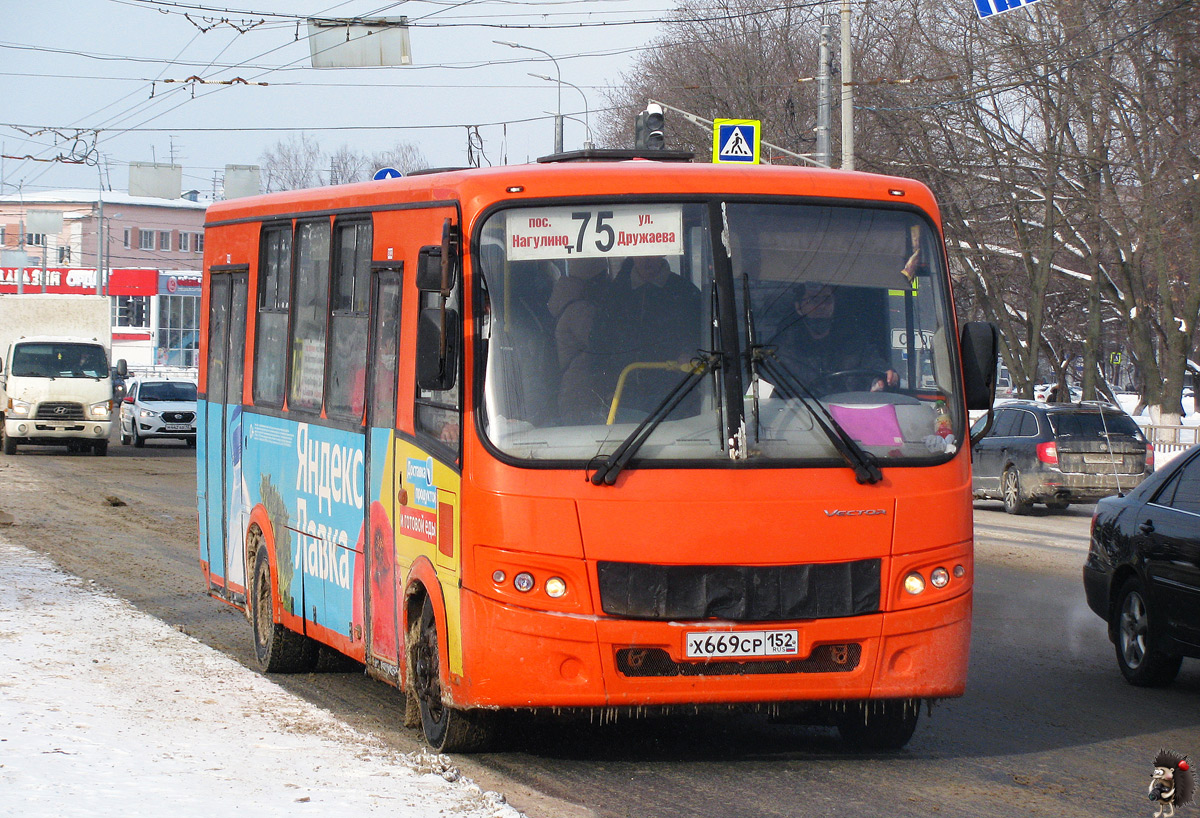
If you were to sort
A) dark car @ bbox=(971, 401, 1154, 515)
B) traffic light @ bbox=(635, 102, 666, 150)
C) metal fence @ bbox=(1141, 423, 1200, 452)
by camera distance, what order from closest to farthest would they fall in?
traffic light @ bbox=(635, 102, 666, 150)
dark car @ bbox=(971, 401, 1154, 515)
metal fence @ bbox=(1141, 423, 1200, 452)

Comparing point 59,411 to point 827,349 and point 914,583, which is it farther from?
point 914,583

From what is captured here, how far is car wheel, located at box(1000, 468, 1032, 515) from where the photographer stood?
22.9 metres

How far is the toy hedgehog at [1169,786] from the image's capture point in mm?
6056

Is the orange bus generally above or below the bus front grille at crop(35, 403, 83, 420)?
above

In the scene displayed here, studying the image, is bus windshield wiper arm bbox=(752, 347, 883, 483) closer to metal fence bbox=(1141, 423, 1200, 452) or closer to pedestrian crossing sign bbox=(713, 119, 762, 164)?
pedestrian crossing sign bbox=(713, 119, 762, 164)

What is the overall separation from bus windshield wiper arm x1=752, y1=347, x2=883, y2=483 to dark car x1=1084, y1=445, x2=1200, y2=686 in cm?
300

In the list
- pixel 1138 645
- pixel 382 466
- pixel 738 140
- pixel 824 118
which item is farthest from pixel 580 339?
pixel 824 118

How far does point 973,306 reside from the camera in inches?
1906

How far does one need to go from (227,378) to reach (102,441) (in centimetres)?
2355

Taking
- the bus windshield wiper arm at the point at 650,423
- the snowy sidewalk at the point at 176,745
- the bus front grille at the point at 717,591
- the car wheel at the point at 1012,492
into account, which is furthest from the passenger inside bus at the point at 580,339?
the car wheel at the point at 1012,492

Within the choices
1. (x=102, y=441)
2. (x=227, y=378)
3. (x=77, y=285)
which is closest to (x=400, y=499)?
(x=227, y=378)

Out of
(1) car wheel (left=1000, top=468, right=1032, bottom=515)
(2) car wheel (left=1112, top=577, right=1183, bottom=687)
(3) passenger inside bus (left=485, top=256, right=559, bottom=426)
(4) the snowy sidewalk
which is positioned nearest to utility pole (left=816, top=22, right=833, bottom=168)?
(1) car wheel (left=1000, top=468, right=1032, bottom=515)

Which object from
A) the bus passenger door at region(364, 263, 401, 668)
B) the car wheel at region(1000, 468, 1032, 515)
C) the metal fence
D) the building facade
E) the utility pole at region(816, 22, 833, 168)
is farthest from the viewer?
the building facade

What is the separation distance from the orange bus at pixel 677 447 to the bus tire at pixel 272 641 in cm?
196
